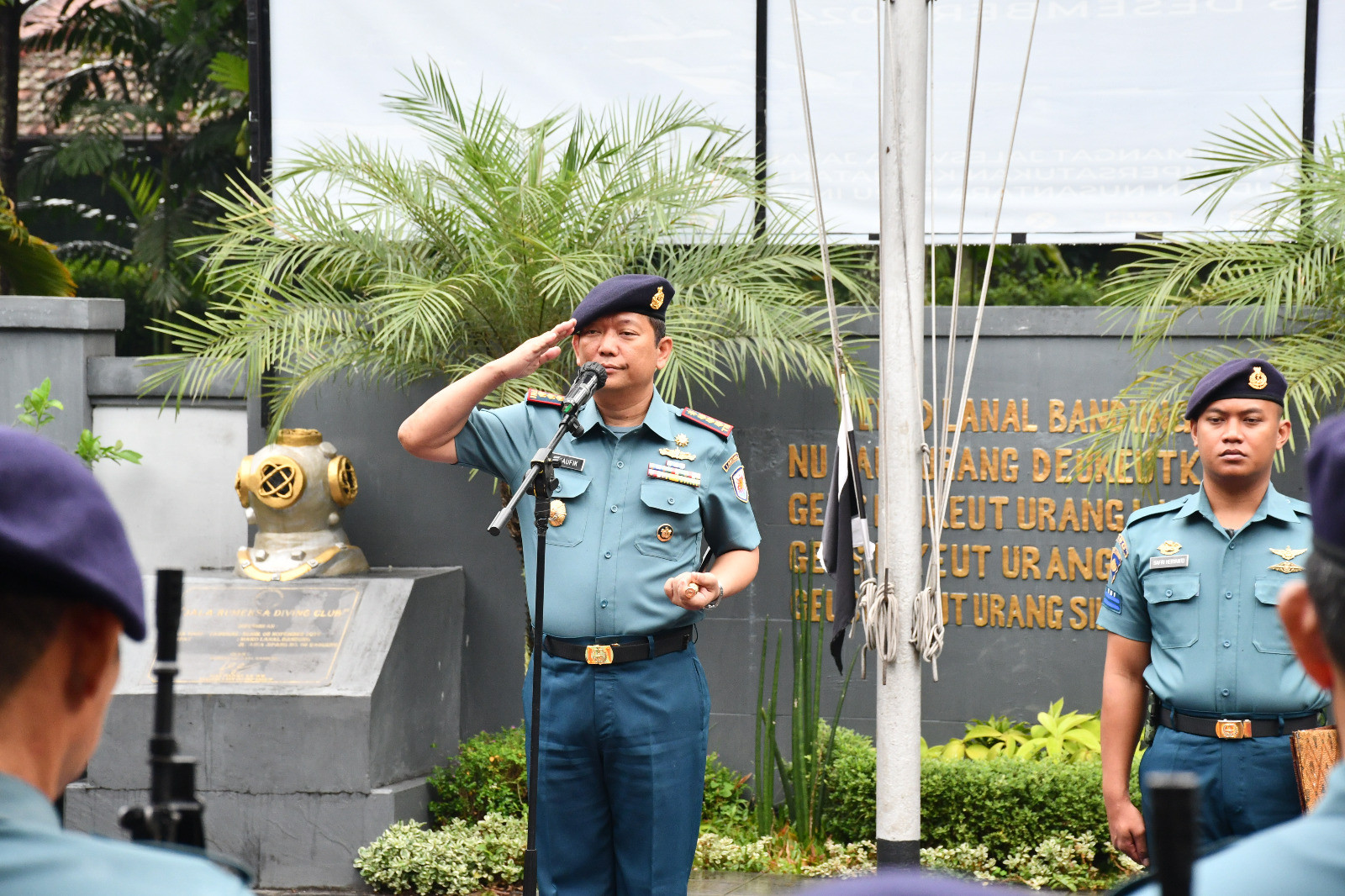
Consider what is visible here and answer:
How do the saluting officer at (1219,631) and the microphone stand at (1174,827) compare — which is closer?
the microphone stand at (1174,827)

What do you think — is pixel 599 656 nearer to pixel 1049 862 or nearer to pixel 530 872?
pixel 530 872

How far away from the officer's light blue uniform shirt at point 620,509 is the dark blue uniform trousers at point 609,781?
0.13 meters

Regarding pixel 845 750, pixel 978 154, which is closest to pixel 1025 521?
pixel 845 750

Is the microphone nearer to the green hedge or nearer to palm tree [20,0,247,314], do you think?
the green hedge

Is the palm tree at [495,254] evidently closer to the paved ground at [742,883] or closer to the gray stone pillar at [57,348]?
the gray stone pillar at [57,348]

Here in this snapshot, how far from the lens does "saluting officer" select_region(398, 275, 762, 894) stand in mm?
3508

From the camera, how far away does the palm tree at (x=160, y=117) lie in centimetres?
1095

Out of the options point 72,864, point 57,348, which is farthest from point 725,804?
point 72,864

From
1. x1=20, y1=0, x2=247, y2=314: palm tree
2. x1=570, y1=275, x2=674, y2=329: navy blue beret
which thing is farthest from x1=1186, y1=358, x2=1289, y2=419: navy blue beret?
x1=20, y1=0, x2=247, y2=314: palm tree

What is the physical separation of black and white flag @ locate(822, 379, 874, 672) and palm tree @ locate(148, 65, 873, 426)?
1.02 meters

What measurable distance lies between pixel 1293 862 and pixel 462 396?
2798mm

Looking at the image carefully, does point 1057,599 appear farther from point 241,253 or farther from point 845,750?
point 241,253

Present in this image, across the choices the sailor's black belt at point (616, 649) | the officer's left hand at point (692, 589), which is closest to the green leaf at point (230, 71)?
the sailor's black belt at point (616, 649)

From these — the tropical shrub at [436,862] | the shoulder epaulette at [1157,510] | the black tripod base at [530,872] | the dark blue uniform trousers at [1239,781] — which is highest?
the shoulder epaulette at [1157,510]
